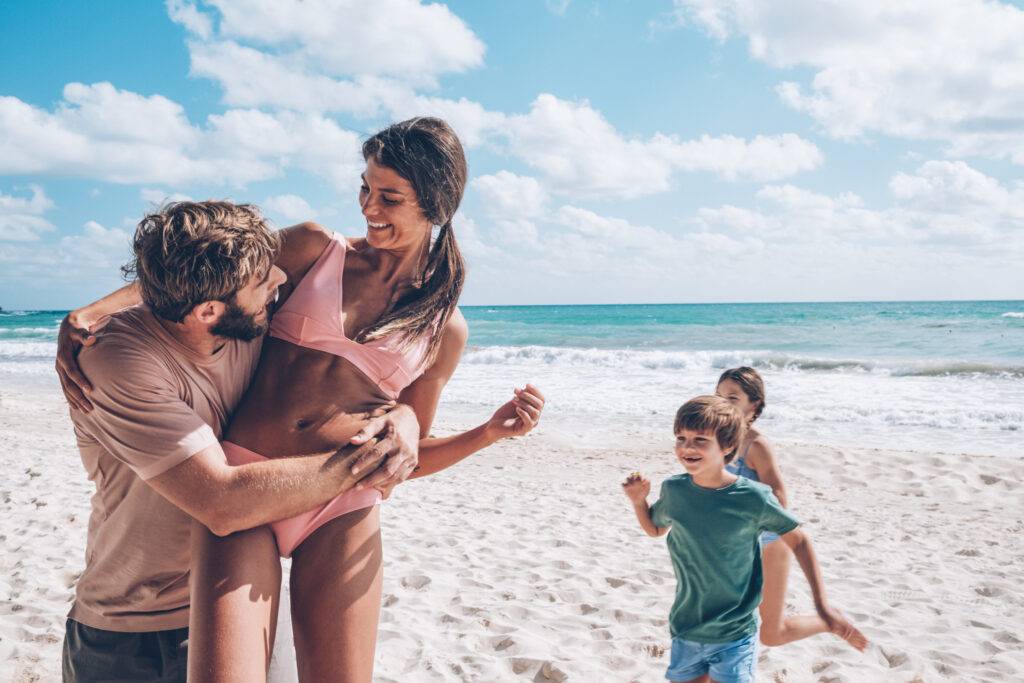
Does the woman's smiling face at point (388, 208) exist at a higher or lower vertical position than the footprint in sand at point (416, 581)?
higher

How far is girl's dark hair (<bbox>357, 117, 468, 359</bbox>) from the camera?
2254 millimetres

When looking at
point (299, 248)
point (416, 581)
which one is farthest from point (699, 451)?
point (416, 581)

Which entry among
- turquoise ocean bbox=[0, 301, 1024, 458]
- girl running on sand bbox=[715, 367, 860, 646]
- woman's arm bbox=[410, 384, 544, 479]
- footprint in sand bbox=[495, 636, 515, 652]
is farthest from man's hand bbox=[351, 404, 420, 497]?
turquoise ocean bbox=[0, 301, 1024, 458]

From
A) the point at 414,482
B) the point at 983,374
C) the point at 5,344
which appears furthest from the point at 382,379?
the point at 5,344

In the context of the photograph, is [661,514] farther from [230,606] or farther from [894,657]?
[894,657]

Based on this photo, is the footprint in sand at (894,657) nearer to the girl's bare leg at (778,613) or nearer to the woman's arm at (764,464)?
the girl's bare leg at (778,613)

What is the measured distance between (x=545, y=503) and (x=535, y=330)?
1426 inches

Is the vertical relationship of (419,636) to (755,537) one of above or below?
below

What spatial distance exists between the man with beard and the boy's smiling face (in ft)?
4.39

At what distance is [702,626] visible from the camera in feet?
9.53

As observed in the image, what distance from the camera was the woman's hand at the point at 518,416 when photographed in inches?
91.3

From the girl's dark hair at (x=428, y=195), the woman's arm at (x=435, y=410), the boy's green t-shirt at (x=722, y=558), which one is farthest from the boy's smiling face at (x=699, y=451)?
Result: the girl's dark hair at (x=428, y=195)

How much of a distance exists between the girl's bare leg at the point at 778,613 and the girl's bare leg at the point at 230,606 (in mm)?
2228

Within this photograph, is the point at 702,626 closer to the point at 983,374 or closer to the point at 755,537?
the point at 755,537
